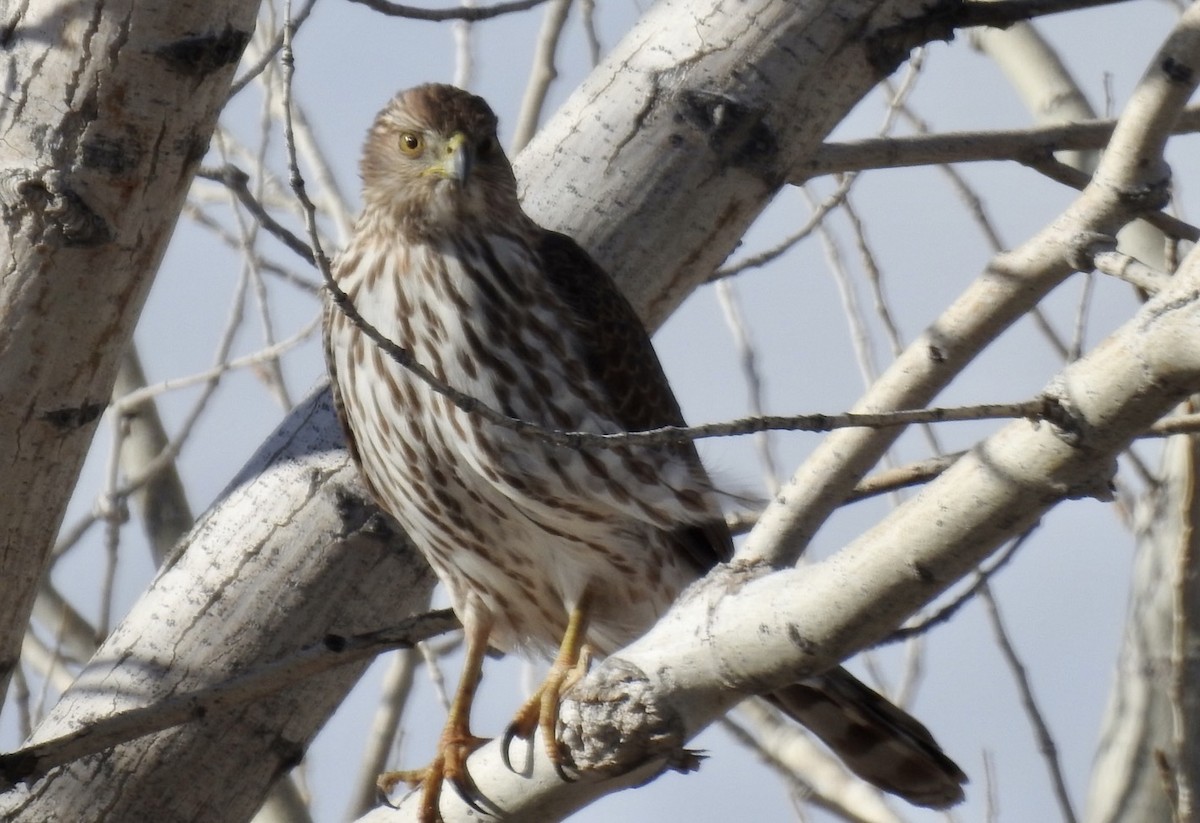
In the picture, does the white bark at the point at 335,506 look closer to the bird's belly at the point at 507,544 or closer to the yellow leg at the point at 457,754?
the bird's belly at the point at 507,544

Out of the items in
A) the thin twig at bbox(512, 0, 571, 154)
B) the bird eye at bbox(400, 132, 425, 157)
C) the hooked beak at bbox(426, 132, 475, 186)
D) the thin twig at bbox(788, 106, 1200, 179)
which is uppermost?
the thin twig at bbox(512, 0, 571, 154)

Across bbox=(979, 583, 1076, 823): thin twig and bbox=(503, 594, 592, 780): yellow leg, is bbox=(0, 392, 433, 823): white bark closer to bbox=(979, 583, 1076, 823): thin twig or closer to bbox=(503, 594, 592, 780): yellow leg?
bbox=(503, 594, 592, 780): yellow leg

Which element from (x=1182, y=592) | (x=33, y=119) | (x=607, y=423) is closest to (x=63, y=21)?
(x=33, y=119)

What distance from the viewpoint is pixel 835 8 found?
301 centimetres

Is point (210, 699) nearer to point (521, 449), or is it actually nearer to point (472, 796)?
point (472, 796)

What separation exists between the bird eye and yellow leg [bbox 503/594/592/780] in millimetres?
1073

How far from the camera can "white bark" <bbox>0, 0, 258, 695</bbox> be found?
2.16m

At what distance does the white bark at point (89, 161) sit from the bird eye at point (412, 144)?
4.55 ft

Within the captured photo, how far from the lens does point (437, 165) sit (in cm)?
355

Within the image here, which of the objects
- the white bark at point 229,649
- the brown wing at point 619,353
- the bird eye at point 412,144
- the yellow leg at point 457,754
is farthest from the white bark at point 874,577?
the bird eye at point 412,144

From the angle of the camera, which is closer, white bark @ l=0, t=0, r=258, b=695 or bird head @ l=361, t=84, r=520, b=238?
white bark @ l=0, t=0, r=258, b=695

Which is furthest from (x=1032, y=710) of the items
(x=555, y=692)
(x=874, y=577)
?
(x=874, y=577)

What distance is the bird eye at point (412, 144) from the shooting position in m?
3.65

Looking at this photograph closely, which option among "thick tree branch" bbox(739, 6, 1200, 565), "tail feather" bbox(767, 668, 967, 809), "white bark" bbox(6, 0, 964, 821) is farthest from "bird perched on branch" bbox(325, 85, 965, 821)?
"thick tree branch" bbox(739, 6, 1200, 565)
